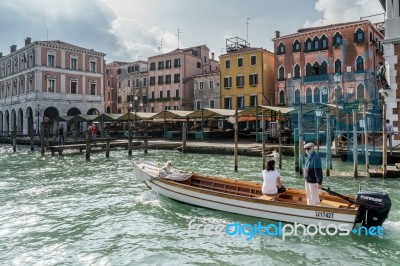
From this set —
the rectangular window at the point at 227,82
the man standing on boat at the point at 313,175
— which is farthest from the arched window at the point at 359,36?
the man standing on boat at the point at 313,175

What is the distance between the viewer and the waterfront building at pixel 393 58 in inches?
661

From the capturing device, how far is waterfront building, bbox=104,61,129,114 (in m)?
60.0

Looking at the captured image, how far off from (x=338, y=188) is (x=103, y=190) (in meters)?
8.41

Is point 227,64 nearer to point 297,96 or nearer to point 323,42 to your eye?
point 297,96

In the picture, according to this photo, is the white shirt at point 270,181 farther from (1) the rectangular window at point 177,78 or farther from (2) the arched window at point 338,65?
(1) the rectangular window at point 177,78

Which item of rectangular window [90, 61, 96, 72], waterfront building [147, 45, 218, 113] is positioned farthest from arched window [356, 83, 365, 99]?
rectangular window [90, 61, 96, 72]

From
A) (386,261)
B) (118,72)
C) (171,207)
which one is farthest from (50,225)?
(118,72)

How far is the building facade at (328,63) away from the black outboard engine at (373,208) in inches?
946

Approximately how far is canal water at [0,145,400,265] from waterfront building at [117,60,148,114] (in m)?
38.8

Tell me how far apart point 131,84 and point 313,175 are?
1914 inches

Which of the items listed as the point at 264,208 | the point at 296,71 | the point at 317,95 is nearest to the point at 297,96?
the point at 317,95

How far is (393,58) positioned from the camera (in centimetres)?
1689

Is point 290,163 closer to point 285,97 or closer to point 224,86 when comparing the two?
point 285,97

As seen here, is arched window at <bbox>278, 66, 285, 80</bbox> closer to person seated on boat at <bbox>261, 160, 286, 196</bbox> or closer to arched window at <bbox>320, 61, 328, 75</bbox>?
arched window at <bbox>320, 61, 328, 75</bbox>
